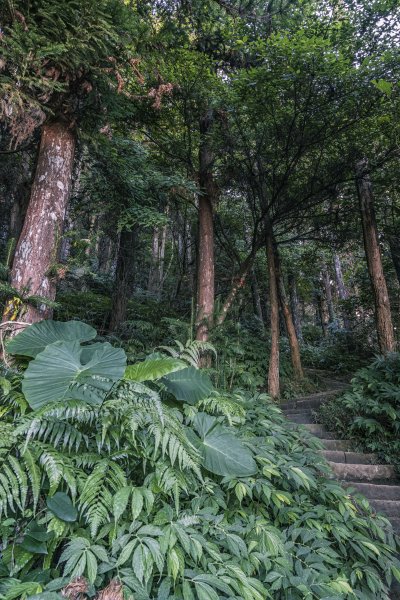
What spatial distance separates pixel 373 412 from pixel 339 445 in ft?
2.30

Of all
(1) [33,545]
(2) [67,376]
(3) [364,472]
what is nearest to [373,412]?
(3) [364,472]

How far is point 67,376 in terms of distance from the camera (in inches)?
68.2

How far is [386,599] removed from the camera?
2080 mm

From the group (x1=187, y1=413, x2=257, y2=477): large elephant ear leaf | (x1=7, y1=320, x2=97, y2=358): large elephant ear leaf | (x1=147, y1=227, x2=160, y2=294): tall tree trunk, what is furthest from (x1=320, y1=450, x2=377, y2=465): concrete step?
(x1=147, y1=227, x2=160, y2=294): tall tree trunk

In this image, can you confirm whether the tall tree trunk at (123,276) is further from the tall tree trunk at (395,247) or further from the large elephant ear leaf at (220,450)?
the tall tree trunk at (395,247)

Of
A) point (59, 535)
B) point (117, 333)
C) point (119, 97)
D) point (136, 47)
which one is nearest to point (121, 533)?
point (59, 535)

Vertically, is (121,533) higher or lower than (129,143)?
lower

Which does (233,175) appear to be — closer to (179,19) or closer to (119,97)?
(179,19)

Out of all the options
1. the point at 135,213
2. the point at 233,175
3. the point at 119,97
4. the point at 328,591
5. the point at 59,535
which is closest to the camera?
the point at 59,535

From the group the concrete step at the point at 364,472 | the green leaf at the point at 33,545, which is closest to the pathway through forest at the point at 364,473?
the concrete step at the point at 364,472

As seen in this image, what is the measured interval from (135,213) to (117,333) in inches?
113

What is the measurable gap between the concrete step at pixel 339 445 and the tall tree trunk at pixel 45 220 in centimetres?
427

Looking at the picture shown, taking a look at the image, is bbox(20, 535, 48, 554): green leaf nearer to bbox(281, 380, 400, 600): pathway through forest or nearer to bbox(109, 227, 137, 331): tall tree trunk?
bbox(281, 380, 400, 600): pathway through forest

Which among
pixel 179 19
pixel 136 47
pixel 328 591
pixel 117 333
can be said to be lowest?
pixel 328 591
